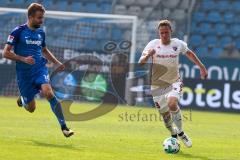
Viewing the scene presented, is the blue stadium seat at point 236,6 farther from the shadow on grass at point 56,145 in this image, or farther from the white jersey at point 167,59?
the shadow on grass at point 56,145

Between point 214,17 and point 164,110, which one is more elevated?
point 214,17

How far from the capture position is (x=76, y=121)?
1966 centimetres

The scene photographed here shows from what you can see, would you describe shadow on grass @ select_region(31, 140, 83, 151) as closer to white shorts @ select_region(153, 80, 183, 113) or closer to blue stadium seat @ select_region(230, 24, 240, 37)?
white shorts @ select_region(153, 80, 183, 113)

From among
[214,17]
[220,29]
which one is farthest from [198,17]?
[220,29]

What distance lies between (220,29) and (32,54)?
69.4 ft

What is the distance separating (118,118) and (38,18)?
8569 millimetres

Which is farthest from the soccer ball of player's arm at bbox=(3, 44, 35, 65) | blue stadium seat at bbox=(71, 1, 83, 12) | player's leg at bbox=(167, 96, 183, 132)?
blue stadium seat at bbox=(71, 1, 83, 12)

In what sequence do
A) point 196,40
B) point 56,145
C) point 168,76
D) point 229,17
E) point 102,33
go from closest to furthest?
point 56,145 < point 168,76 < point 102,33 < point 196,40 < point 229,17

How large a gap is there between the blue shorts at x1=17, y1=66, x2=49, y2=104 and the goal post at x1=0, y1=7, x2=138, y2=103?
13779 millimetres

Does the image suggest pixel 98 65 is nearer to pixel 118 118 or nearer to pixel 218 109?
pixel 218 109

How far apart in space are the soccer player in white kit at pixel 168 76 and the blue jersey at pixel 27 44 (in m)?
2.03

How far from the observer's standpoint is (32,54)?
1380 centimetres

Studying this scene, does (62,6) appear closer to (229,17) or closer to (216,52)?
(216,52)

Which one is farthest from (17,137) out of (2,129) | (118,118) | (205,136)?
→ (118,118)
